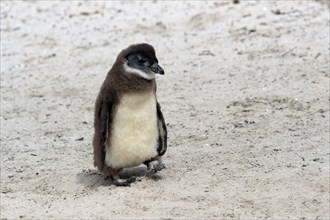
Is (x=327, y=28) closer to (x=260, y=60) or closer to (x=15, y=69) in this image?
(x=260, y=60)

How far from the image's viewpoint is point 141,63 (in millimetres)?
4957

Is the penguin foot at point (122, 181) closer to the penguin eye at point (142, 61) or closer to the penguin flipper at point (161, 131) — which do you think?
the penguin flipper at point (161, 131)

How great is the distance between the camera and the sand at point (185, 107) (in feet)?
16.1

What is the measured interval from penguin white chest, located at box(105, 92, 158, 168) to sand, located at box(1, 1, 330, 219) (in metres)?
0.18

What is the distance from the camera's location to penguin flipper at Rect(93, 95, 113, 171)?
5004mm

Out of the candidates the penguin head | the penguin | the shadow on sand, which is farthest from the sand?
the penguin head

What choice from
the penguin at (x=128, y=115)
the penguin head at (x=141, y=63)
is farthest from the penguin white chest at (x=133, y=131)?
the penguin head at (x=141, y=63)

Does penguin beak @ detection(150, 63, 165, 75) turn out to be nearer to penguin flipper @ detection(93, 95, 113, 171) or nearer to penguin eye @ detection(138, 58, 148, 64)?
penguin eye @ detection(138, 58, 148, 64)

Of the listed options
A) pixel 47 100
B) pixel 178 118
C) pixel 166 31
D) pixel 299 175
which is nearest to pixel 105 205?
pixel 299 175

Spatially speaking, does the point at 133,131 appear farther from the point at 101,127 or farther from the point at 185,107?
the point at 185,107

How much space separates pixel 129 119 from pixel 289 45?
377 centimetres

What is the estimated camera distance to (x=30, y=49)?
945 cm

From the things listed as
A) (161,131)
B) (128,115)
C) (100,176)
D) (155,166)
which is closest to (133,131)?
(128,115)

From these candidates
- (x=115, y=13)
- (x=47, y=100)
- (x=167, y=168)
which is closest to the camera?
(x=167, y=168)
